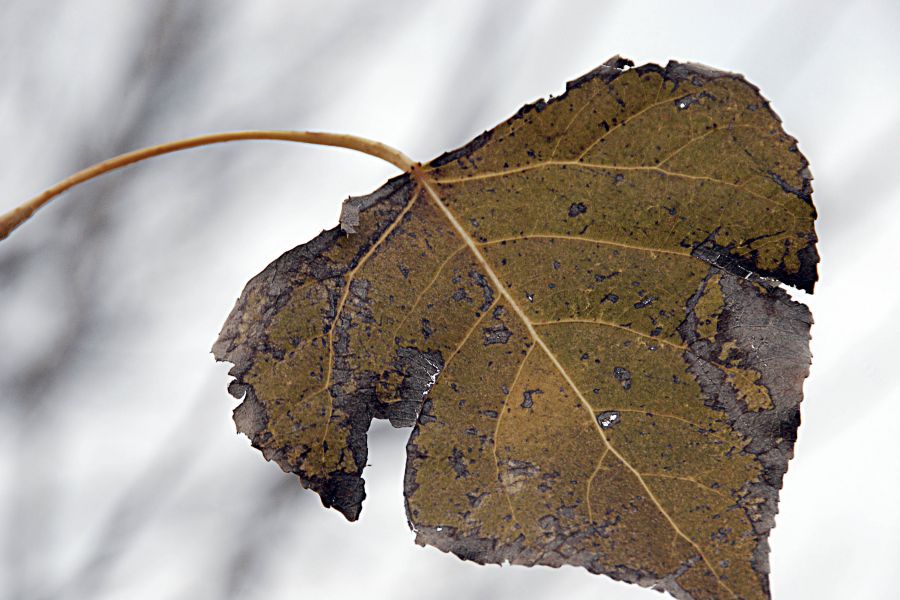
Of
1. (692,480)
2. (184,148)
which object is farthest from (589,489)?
(184,148)

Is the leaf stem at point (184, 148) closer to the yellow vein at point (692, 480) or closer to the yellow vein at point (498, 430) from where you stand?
the yellow vein at point (498, 430)

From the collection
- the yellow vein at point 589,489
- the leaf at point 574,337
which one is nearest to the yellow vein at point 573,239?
the leaf at point 574,337

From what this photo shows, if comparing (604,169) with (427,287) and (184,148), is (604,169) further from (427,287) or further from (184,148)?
(184,148)

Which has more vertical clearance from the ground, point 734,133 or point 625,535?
point 734,133

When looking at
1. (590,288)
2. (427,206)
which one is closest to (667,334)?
(590,288)

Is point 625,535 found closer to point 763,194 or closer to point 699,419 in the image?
point 699,419

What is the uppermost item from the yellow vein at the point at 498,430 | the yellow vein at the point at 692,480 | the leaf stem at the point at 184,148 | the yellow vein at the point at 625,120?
the leaf stem at the point at 184,148
